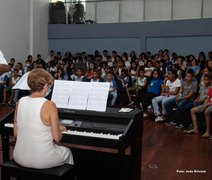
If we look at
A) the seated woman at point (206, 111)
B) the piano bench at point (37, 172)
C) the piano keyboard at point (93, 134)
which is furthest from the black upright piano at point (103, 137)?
the seated woman at point (206, 111)

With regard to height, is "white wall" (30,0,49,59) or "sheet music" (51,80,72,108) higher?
"white wall" (30,0,49,59)

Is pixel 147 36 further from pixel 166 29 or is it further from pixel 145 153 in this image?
pixel 145 153

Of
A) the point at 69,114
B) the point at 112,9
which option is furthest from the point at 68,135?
the point at 112,9

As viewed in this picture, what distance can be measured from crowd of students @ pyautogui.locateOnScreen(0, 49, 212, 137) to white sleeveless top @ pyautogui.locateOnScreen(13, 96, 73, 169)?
3730 mm

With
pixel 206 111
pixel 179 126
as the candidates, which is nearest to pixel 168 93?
pixel 179 126

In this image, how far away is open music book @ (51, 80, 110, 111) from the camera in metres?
3.00

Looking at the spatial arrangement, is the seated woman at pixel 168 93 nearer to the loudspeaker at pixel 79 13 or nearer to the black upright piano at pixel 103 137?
the black upright piano at pixel 103 137

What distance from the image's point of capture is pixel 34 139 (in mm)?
2420

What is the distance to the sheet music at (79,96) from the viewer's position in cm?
305

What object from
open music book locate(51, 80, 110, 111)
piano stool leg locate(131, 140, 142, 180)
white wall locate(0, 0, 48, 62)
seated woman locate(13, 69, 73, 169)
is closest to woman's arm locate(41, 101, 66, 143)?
seated woman locate(13, 69, 73, 169)

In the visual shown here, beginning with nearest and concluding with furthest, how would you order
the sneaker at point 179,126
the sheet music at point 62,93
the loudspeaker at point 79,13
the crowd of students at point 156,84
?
the sheet music at point 62,93
the crowd of students at point 156,84
the sneaker at point 179,126
the loudspeaker at point 79,13

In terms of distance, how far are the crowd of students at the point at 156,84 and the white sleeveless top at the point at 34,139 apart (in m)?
3.73

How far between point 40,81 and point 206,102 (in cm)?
399

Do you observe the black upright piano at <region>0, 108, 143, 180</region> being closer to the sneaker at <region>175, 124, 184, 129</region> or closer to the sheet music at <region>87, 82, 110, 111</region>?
the sheet music at <region>87, 82, 110, 111</region>
